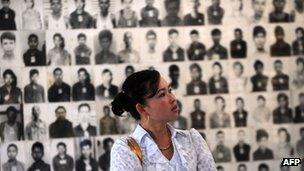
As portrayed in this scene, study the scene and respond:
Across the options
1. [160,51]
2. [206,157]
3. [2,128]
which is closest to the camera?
[206,157]

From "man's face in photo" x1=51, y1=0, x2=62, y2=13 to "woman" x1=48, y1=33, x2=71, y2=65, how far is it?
0.13 m

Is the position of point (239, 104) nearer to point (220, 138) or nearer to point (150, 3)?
point (220, 138)

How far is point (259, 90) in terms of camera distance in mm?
2988

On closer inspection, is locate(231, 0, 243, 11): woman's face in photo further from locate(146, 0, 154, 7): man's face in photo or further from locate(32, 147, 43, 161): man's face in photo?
locate(32, 147, 43, 161): man's face in photo

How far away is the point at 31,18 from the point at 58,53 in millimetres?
239

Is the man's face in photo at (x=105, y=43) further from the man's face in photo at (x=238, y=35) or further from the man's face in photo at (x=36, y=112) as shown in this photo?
the man's face in photo at (x=238, y=35)

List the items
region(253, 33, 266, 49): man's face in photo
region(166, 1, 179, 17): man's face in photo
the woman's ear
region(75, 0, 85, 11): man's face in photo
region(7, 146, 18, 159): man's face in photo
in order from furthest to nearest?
Answer: region(253, 33, 266, 49): man's face in photo < region(166, 1, 179, 17): man's face in photo < region(75, 0, 85, 11): man's face in photo < region(7, 146, 18, 159): man's face in photo < the woman's ear

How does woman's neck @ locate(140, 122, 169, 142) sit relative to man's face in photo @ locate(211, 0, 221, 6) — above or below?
below

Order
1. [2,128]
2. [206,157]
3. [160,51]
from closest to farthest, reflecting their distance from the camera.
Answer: [206,157], [2,128], [160,51]

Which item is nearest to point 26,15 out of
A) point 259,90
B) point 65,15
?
point 65,15

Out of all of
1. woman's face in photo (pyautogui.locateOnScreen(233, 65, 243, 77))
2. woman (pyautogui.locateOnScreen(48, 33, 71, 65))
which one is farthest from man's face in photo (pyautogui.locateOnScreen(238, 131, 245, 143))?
woman (pyautogui.locateOnScreen(48, 33, 71, 65))

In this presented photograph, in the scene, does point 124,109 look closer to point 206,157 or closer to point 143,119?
point 143,119

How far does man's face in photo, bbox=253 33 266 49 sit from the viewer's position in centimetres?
300

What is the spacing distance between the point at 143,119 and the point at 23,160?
3.62ft
